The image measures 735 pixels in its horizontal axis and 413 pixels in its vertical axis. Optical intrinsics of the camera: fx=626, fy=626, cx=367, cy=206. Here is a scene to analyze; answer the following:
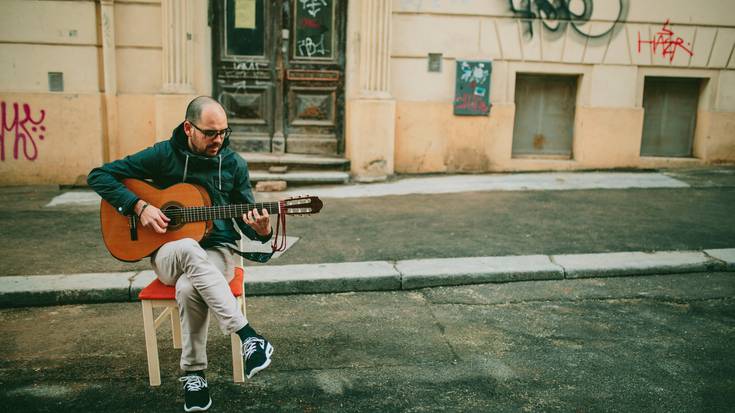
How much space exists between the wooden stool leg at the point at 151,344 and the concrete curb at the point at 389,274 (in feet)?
4.89

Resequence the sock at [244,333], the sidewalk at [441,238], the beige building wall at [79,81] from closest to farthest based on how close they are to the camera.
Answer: the sock at [244,333] → the sidewalk at [441,238] → the beige building wall at [79,81]

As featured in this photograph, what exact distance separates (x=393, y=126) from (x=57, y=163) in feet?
15.6

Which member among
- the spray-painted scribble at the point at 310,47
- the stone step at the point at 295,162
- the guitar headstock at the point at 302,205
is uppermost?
the spray-painted scribble at the point at 310,47

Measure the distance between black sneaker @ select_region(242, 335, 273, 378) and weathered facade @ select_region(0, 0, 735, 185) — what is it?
6.08 m

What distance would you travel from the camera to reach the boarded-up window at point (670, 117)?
33.3 ft

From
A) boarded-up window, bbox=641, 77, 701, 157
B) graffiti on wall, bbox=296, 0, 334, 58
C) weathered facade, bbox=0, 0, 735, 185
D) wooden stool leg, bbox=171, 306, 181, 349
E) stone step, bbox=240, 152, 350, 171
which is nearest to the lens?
wooden stool leg, bbox=171, 306, 181, 349

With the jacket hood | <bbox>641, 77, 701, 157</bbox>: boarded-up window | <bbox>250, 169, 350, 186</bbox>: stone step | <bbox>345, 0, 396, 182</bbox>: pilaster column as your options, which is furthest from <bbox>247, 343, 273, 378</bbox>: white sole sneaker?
<bbox>641, 77, 701, 157</bbox>: boarded-up window

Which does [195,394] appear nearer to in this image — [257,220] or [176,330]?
[176,330]

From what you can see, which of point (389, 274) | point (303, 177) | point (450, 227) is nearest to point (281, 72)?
point (303, 177)

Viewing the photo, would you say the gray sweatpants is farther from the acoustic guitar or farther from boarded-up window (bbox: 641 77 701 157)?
boarded-up window (bbox: 641 77 701 157)

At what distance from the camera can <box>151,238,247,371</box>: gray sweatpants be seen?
3176mm

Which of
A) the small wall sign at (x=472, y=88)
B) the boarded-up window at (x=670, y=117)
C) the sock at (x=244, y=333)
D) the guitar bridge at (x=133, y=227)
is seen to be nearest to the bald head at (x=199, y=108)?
the guitar bridge at (x=133, y=227)

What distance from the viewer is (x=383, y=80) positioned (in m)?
9.04

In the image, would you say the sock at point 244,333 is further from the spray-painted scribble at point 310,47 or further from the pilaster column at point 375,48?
the spray-painted scribble at point 310,47
